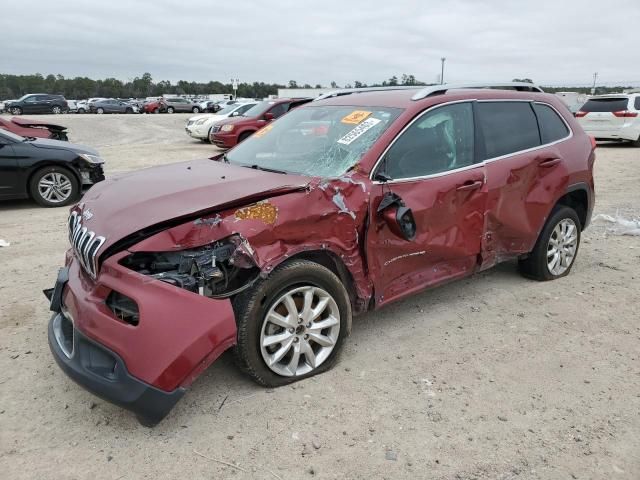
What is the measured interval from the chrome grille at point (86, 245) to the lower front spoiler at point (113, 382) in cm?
36

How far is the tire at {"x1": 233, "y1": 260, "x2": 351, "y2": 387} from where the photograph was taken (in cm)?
285

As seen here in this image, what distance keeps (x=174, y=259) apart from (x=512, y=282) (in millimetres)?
3424

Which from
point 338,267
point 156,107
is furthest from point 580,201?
point 156,107

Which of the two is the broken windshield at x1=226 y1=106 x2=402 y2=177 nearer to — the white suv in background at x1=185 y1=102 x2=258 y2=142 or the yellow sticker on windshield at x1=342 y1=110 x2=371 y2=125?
the yellow sticker on windshield at x1=342 y1=110 x2=371 y2=125

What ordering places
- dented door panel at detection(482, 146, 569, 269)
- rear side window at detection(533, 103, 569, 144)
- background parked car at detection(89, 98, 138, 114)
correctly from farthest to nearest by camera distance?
background parked car at detection(89, 98, 138, 114)
rear side window at detection(533, 103, 569, 144)
dented door panel at detection(482, 146, 569, 269)

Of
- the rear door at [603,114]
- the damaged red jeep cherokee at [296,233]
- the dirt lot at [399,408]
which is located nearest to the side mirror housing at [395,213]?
the damaged red jeep cherokee at [296,233]

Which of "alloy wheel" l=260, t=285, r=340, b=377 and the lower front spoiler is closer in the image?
the lower front spoiler

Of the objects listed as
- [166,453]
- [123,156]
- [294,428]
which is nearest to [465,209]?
[294,428]

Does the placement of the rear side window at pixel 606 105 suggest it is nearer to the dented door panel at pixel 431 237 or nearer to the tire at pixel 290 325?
the dented door panel at pixel 431 237

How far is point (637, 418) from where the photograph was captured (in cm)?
291

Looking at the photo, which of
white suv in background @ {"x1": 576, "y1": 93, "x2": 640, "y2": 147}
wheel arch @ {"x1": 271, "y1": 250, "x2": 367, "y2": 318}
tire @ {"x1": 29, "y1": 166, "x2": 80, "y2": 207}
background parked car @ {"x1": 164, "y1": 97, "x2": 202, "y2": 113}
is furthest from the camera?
background parked car @ {"x1": 164, "y1": 97, "x2": 202, "y2": 113}

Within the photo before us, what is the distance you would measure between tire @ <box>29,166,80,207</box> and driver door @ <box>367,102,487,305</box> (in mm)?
6585

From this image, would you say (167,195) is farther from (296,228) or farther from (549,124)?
(549,124)

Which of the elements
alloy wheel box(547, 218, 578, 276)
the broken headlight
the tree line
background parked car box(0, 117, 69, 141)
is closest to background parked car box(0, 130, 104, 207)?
background parked car box(0, 117, 69, 141)
